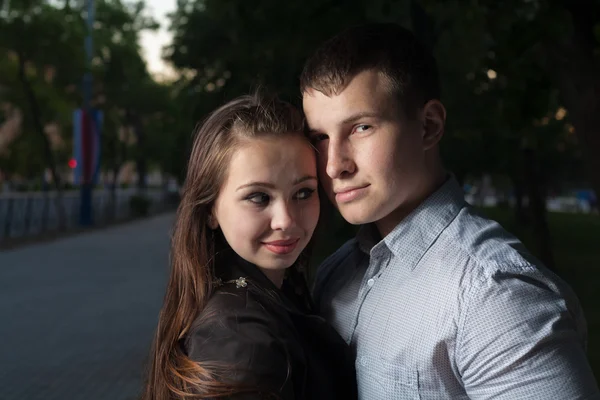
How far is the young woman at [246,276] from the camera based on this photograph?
6.45ft

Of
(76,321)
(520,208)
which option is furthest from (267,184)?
(520,208)

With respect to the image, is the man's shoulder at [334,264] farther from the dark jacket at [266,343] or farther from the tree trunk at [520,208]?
the tree trunk at [520,208]

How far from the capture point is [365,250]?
2418 mm

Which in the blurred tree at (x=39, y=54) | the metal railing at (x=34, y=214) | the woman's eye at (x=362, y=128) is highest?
the blurred tree at (x=39, y=54)

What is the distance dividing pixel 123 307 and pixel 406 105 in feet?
30.0

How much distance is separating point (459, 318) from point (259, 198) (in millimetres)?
662

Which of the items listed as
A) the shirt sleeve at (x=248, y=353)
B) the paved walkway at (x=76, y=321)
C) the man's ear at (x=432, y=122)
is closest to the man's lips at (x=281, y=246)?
the shirt sleeve at (x=248, y=353)

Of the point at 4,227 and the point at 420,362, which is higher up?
the point at 420,362

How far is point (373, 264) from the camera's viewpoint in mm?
2281

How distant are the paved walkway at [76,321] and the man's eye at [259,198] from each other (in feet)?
3.37

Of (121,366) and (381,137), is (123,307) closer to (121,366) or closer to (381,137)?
(121,366)

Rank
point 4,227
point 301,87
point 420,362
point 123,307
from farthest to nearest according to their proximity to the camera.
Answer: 1. point 4,227
2. point 123,307
3. point 301,87
4. point 420,362

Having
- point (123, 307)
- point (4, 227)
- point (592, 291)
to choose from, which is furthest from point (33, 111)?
point (592, 291)

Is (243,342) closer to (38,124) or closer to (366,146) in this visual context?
(366,146)
